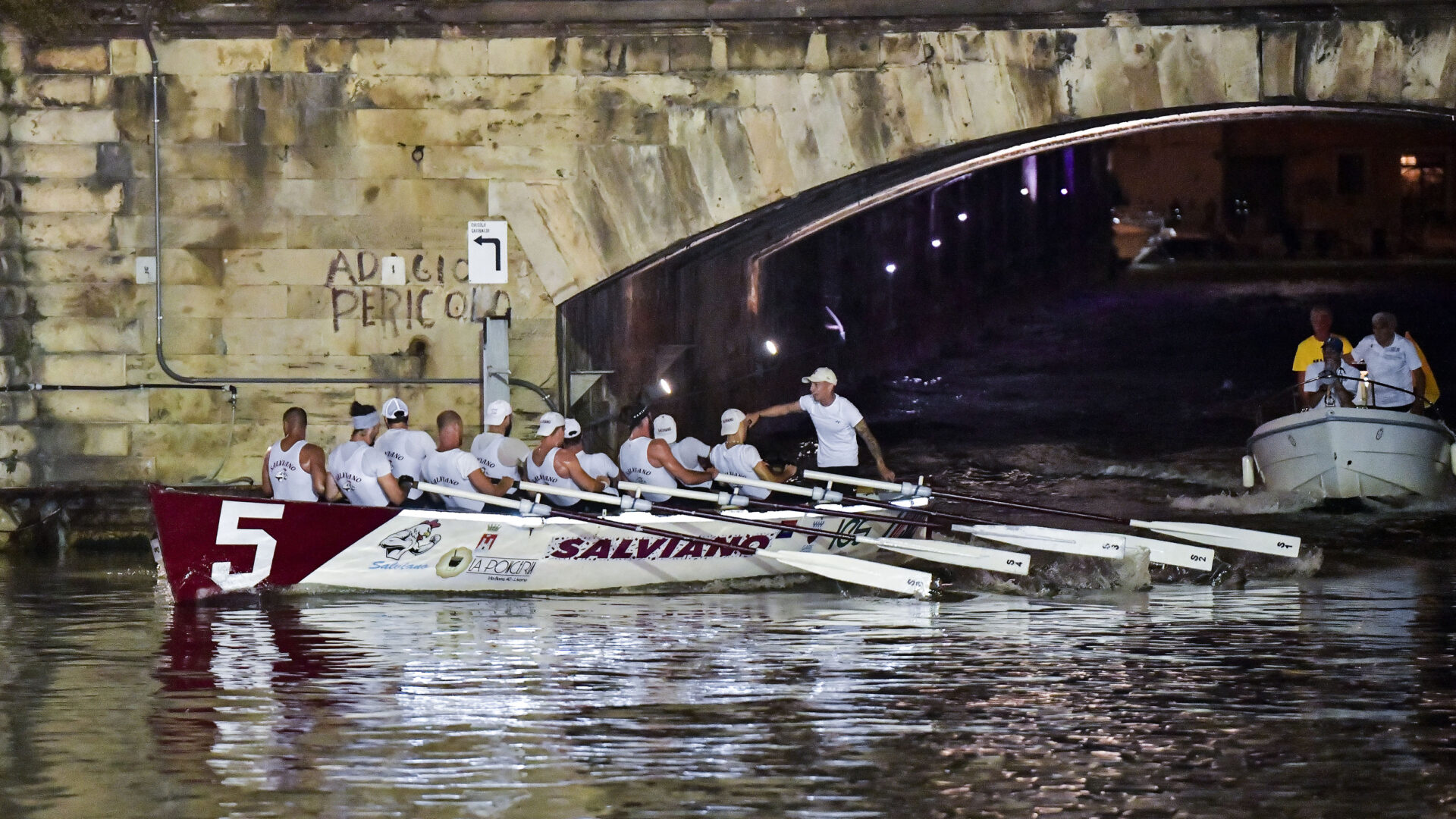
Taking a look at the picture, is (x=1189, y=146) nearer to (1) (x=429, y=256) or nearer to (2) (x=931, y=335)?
(2) (x=931, y=335)

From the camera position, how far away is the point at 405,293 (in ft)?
53.6

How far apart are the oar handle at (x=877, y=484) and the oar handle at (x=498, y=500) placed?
2.41 meters

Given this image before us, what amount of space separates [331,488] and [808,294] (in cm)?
1607

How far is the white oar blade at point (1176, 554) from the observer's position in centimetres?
1334

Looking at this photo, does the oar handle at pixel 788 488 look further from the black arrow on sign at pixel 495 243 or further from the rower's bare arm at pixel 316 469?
the rower's bare arm at pixel 316 469

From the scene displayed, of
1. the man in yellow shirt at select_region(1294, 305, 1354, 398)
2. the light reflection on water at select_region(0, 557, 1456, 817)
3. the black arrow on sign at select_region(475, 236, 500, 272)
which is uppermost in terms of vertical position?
the black arrow on sign at select_region(475, 236, 500, 272)

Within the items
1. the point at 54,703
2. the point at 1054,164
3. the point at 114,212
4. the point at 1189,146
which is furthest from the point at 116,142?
the point at 1189,146

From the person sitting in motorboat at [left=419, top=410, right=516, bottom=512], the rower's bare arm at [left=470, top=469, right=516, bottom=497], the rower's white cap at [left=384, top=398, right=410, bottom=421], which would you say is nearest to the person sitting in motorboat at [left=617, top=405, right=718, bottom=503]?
the person sitting in motorboat at [left=419, top=410, right=516, bottom=512]

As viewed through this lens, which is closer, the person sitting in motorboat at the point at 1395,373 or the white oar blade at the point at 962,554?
the white oar blade at the point at 962,554

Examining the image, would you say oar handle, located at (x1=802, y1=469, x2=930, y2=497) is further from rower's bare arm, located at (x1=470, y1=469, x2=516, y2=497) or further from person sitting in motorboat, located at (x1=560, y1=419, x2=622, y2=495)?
rower's bare arm, located at (x1=470, y1=469, x2=516, y2=497)

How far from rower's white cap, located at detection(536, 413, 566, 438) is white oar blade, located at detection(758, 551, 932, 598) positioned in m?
2.33

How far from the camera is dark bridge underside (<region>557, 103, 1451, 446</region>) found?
16.8 m

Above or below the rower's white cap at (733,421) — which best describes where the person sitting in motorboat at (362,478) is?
below

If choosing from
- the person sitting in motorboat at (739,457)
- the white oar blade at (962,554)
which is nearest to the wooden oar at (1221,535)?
the white oar blade at (962,554)
